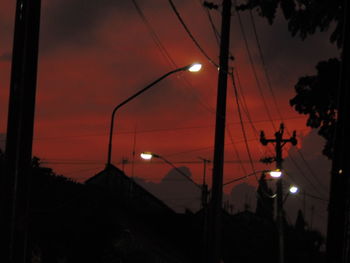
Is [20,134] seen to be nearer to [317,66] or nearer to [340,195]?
[340,195]

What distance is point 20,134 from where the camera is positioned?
21.9 ft

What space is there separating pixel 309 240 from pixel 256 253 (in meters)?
12.7

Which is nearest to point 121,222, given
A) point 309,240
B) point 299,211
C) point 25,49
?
point 25,49

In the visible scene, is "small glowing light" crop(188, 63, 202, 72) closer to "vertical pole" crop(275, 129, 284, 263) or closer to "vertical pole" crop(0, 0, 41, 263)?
"vertical pole" crop(0, 0, 41, 263)

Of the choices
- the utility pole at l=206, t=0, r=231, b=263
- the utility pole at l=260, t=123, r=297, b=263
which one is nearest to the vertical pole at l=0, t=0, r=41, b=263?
the utility pole at l=206, t=0, r=231, b=263

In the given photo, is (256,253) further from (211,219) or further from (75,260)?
(211,219)

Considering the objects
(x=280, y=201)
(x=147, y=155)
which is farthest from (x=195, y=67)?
(x=280, y=201)

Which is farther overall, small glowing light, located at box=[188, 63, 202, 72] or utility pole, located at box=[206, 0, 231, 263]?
small glowing light, located at box=[188, 63, 202, 72]

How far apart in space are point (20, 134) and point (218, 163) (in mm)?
9741

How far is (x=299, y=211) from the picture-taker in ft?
447

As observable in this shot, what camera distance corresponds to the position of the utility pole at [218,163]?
616 inches

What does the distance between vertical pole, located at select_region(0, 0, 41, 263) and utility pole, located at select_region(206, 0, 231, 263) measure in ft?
30.8

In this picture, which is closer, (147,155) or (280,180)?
(147,155)

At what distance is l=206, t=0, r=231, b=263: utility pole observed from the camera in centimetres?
1565
